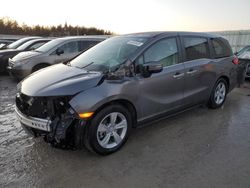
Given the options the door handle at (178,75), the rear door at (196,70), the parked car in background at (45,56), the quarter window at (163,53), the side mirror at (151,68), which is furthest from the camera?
the parked car in background at (45,56)

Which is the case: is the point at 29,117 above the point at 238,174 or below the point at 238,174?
above

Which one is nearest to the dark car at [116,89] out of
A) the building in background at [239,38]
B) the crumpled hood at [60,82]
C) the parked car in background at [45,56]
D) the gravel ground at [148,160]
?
the crumpled hood at [60,82]

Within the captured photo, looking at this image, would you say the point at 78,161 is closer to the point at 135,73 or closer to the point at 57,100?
the point at 57,100

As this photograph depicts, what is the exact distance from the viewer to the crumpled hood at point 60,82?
3.01m

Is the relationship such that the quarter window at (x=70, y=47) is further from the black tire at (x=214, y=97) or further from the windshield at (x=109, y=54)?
the black tire at (x=214, y=97)

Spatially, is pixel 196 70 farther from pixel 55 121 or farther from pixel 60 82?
pixel 55 121

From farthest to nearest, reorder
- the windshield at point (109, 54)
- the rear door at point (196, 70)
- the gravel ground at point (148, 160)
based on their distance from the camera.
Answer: the rear door at point (196, 70) → the windshield at point (109, 54) → the gravel ground at point (148, 160)

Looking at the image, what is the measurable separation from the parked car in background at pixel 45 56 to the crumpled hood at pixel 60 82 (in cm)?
435

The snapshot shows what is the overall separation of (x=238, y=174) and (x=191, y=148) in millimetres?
785

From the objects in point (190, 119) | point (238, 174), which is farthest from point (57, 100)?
point (190, 119)

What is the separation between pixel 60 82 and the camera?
10.4ft

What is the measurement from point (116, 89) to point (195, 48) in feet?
7.20

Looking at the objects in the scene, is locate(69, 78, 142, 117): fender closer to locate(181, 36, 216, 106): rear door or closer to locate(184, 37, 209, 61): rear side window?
locate(181, 36, 216, 106): rear door

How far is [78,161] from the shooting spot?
321 centimetres
